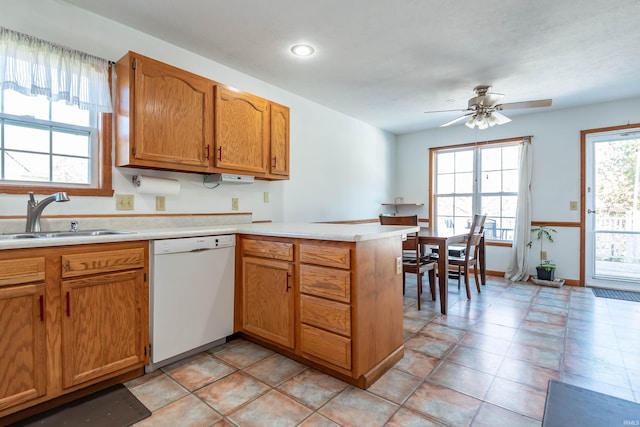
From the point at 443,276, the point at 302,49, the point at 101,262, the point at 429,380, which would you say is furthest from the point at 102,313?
the point at 443,276

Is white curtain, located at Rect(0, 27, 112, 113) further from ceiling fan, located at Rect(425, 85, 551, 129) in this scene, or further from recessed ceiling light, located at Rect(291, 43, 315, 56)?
ceiling fan, located at Rect(425, 85, 551, 129)

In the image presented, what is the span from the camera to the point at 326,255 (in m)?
1.87

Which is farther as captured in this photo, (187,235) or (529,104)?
(529,104)

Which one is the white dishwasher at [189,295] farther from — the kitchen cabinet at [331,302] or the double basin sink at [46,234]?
the double basin sink at [46,234]

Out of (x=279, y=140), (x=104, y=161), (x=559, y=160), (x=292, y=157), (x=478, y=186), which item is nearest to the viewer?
(x=104, y=161)

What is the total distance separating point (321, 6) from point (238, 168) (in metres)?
1.34

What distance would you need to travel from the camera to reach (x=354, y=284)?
176cm

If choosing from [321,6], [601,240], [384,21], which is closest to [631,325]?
[601,240]

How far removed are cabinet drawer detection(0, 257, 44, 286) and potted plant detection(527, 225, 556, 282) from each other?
16.7 ft

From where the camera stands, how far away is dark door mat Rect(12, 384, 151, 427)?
1511 mm

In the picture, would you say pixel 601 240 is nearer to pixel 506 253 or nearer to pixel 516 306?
pixel 506 253

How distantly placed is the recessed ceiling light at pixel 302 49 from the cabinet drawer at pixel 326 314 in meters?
1.98

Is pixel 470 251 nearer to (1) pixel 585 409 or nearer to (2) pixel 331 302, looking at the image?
(1) pixel 585 409

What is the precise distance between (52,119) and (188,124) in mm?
810
